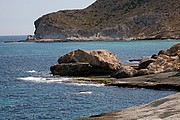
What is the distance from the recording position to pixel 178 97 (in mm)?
44594

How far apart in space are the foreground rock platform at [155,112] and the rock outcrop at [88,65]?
155ft

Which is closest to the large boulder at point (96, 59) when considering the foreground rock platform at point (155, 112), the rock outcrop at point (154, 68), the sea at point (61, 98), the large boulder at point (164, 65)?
the rock outcrop at point (154, 68)

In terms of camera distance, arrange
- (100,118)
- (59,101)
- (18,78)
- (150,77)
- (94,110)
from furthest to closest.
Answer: (18,78), (150,77), (59,101), (94,110), (100,118)

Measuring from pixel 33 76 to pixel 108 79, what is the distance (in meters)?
19.8

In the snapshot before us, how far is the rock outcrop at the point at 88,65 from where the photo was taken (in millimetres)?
92438

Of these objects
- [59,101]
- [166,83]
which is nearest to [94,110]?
[59,101]

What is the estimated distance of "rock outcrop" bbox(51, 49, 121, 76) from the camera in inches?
3639

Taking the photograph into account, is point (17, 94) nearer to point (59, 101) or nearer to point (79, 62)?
point (59, 101)

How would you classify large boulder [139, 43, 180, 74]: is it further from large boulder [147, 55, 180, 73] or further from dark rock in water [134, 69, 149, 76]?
dark rock in water [134, 69, 149, 76]

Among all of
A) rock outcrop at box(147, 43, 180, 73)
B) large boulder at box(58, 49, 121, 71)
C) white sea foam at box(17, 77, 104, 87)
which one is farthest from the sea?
rock outcrop at box(147, 43, 180, 73)

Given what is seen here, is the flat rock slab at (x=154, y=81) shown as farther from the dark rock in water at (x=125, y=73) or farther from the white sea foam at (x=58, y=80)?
the white sea foam at (x=58, y=80)

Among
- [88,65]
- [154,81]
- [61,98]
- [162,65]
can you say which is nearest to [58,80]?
[88,65]

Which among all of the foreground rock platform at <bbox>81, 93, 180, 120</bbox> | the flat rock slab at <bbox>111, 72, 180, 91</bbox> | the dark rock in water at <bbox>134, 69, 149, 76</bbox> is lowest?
the flat rock slab at <bbox>111, 72, 180, 91</bbox>

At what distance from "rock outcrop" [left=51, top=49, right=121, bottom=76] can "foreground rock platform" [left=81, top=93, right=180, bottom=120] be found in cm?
4732
